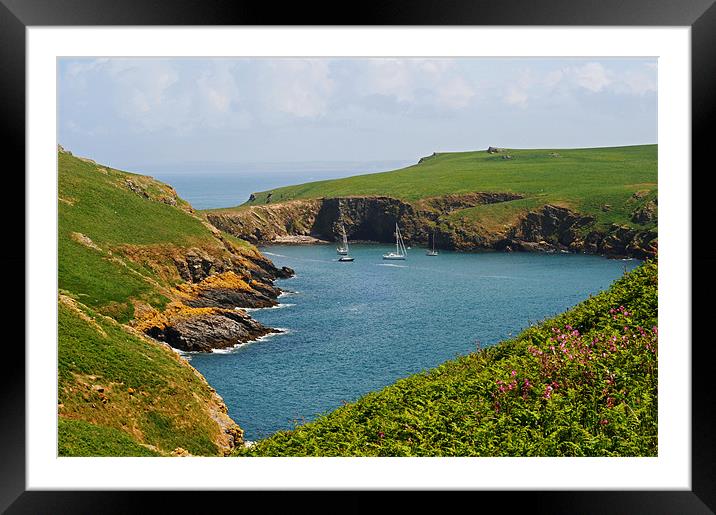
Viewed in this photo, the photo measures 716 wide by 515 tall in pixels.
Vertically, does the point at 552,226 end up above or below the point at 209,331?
above

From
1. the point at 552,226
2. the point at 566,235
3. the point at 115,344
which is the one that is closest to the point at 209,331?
the point at 115,344

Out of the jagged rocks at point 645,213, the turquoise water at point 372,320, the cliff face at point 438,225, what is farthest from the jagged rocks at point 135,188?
the jagged rocks at point 645,213

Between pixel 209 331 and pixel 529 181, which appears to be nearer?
pixel 209 331

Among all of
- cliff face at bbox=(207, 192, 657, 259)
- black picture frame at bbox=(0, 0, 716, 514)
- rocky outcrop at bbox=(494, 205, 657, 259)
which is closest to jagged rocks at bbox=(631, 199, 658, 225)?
cliff face at bbox=(207, 192, 657, 259)

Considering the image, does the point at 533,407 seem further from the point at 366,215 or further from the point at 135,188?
the point at 366,215
